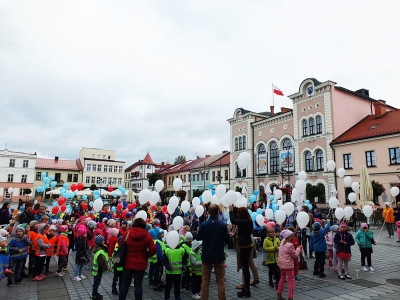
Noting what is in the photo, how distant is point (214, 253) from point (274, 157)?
30.8 meters

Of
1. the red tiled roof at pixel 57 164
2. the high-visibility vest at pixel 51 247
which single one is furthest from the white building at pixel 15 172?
the high-visibility vest at pixel 51 247

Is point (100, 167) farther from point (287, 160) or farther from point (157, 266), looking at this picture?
point (157, 266)

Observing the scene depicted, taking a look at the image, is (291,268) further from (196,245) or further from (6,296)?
(6,296)

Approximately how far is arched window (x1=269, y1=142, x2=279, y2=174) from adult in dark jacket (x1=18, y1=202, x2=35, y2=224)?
28721mm

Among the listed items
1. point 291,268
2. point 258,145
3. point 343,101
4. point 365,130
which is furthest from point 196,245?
point 258,145

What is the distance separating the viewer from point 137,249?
5.05 meters

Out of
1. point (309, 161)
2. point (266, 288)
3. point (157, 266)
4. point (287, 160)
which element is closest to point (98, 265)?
point (157, 266)

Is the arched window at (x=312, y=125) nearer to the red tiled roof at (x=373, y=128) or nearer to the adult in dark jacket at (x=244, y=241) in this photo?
the red tiled roof at (x=373, y=128)

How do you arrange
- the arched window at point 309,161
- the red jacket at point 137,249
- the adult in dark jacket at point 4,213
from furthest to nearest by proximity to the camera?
the arched window at point 309,161 < the adult in dark jacket at point 4,213 < the red jacket at point 137,249

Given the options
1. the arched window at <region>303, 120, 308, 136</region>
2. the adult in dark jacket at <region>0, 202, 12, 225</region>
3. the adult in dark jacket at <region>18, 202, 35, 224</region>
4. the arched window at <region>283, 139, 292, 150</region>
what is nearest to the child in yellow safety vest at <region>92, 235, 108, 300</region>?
the adult in dark jacket at <region>18, 202, 35, 224</region>

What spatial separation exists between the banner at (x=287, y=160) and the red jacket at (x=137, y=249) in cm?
2831

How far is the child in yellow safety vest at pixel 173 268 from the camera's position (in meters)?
5.73

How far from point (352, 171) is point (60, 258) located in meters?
26.0

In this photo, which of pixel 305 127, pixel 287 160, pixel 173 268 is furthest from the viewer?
pixel 287 160
